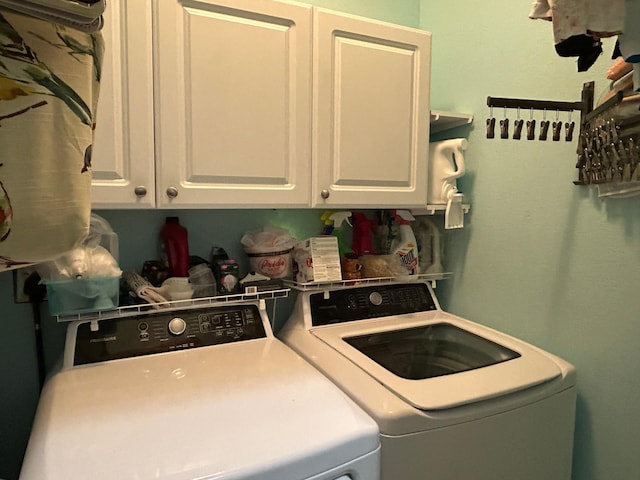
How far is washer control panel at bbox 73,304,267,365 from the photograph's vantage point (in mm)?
1319

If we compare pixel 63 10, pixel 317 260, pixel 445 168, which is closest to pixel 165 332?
pixel 317 260

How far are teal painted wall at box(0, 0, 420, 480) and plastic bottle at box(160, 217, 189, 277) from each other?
0.08 m

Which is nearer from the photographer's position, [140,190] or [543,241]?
A: [140,190]

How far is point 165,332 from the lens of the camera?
140 centimetres

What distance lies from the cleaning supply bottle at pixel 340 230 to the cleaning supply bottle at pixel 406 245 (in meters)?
0.20

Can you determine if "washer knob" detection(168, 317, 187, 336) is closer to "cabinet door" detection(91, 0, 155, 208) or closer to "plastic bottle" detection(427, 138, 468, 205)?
"cabinet door" detection(91, 0, 155, 208)

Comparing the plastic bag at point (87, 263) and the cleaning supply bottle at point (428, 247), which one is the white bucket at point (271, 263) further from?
the cleaning supply bottle at point (428, 247)

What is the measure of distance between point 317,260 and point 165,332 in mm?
580

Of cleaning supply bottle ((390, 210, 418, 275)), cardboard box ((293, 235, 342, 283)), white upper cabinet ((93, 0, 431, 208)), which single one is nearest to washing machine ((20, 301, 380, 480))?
cardboard box ((293, 235, 342, 283))

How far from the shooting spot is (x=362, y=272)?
71.3 inches

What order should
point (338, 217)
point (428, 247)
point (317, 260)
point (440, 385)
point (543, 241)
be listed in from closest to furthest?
1. point (440, 385)
2. point (543, 241)
3. point (317, 260)
4. point (338, 217)
5. point (428, 247)

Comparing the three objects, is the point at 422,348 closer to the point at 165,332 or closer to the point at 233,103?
the point at 165,332

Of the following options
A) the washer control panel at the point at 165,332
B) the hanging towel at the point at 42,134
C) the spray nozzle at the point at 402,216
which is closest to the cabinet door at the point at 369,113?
the spray nozzle at the point at 402,216

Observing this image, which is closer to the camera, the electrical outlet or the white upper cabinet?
the white upper cabinet
